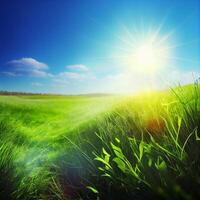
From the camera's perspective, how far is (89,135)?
2477 mm

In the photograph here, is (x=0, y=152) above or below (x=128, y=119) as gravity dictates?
below

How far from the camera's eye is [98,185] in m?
1.61

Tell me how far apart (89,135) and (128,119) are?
48 centimetres

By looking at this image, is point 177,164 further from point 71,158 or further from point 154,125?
point 71,158

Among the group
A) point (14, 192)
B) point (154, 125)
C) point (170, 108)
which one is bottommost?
point (14, 192)

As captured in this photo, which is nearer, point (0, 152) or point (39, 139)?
point (0, 152)

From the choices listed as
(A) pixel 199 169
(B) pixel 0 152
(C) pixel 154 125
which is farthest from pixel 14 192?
(A) pixel 199 169

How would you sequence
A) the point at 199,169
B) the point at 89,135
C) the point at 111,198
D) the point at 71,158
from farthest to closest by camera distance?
the point at 89,135, the point at 71,158, the point at 111,198, the point at 199,169

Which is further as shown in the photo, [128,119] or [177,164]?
[128,119]

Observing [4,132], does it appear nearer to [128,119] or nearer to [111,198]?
[128,119]

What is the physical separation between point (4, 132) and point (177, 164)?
1401 millimetres

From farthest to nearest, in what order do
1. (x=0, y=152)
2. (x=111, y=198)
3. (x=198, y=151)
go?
1. (x=0, y=152)
2. (x=111, y=198)
3. (x=198, y=151)

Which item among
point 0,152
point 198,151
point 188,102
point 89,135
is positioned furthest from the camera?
point 89,135

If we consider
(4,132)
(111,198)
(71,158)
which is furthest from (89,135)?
(111,198)
